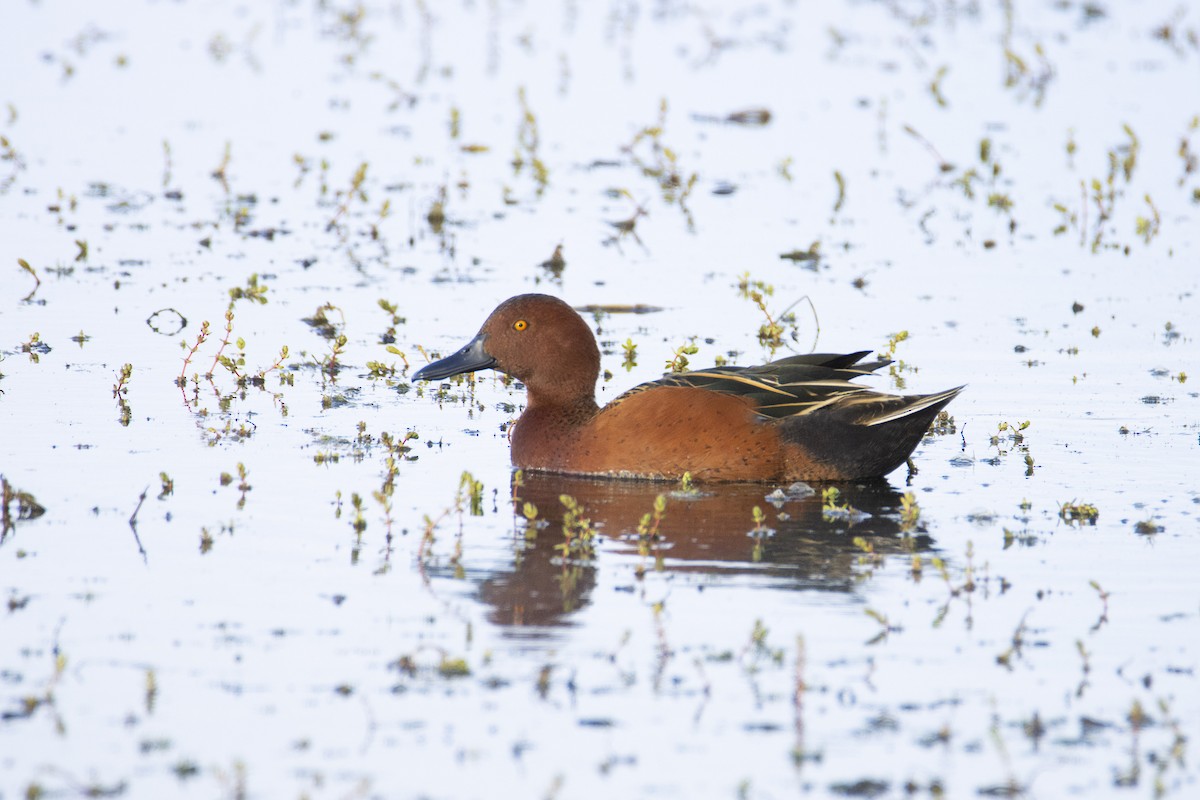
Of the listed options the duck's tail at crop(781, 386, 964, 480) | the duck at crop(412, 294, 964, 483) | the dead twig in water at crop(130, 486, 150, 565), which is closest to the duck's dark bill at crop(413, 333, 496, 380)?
the duck at crop(412, 294, 964, 483)

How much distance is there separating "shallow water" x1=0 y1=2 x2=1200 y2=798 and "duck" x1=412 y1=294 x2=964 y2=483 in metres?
0.17

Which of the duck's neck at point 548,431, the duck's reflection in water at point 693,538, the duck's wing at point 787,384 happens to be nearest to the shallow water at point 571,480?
the duck's reflection in water at point 693,538

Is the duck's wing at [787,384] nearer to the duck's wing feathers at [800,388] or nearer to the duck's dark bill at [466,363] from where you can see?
the duck's wing feathers at [800,388]

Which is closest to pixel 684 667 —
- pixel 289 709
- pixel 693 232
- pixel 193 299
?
pixel 289 709

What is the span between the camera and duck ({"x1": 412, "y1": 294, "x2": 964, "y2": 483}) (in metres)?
8.28

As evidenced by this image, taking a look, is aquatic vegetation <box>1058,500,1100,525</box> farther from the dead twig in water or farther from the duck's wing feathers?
the dead twig in water

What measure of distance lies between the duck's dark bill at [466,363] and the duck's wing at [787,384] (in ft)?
2.79

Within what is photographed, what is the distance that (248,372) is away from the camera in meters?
9.84

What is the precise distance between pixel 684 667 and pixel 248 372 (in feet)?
15.8

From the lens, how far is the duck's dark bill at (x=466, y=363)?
8992mm

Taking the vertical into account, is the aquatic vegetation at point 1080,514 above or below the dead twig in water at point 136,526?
above

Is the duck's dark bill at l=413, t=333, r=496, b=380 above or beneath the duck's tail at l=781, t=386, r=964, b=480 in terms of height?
above

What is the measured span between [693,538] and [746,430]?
119 cm

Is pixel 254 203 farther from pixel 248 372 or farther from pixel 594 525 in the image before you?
pixel 594 525
